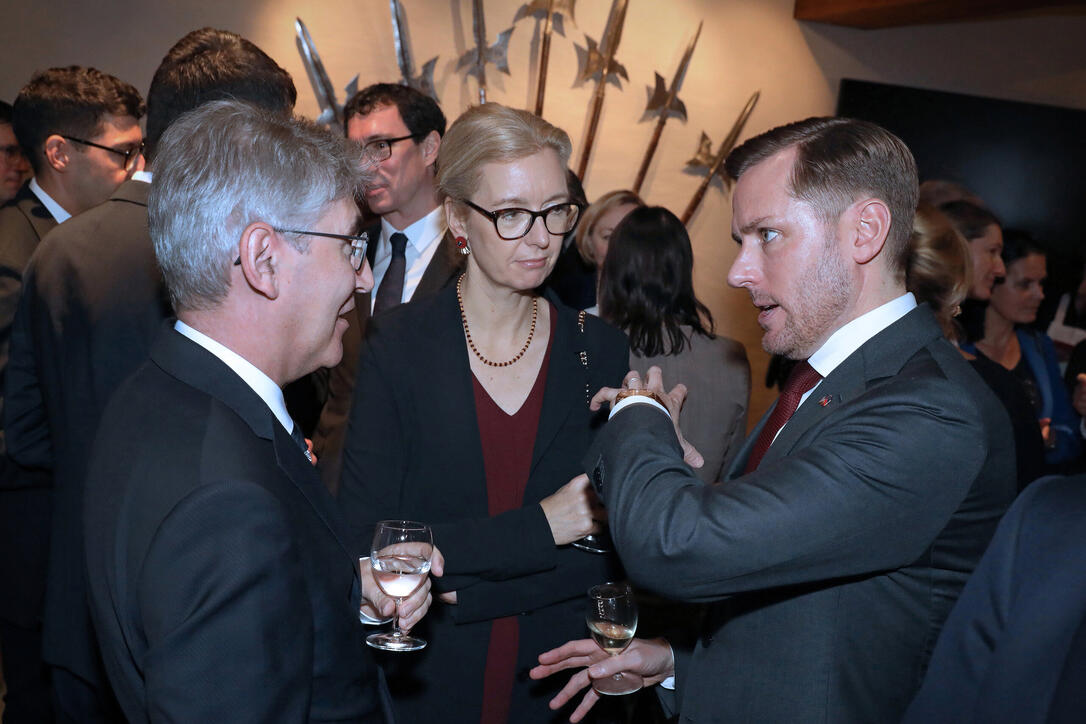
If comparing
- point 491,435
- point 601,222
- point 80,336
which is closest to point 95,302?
point 80,336

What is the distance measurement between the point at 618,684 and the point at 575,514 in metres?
0.34

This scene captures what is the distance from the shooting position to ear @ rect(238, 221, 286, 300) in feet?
3.97

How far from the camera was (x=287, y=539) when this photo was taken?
105 cm

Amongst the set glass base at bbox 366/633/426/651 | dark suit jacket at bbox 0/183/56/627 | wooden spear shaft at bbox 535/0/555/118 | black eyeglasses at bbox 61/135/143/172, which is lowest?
dark suit jacket at bbox 0/183/56/627

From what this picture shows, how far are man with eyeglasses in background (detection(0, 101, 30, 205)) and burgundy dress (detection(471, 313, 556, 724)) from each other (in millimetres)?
2910

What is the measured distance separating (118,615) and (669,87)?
5205 millimetres

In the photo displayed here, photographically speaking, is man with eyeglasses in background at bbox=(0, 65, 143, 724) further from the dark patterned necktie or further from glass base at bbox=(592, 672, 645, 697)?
glass base at bbox=(592, 672, 645, 697)

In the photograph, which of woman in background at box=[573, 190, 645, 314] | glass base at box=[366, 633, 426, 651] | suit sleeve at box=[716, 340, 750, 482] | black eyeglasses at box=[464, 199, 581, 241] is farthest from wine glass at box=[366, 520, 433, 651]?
woman in background at box=[573, 190, 645, 314]

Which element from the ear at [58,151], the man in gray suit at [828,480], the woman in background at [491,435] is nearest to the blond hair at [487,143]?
the woman in background at [491,435]

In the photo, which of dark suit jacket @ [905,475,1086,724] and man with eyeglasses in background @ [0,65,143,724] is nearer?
dark suit jacket @ [905,475,1086,724]

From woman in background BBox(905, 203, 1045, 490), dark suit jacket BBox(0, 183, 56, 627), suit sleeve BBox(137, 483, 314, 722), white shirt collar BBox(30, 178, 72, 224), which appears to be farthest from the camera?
white shirt collar BBox(30, 178, 72, 224)

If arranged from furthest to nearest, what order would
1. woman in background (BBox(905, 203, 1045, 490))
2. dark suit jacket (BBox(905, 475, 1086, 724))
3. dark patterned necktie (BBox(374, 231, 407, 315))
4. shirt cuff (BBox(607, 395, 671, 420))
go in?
dark patterned necktie (BBox(374, 231, 407, 315)) < woman in background (BBox(905, 203, 1045, 490)) < shirt cuff (BBox(607, 395, 671, 420)) < dark suit jacket (BBox(905, 475, 1086, 724))

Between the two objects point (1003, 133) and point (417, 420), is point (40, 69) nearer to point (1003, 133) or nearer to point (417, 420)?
point (417, 420)

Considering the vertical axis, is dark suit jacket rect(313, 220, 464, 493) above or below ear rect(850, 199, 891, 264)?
below
